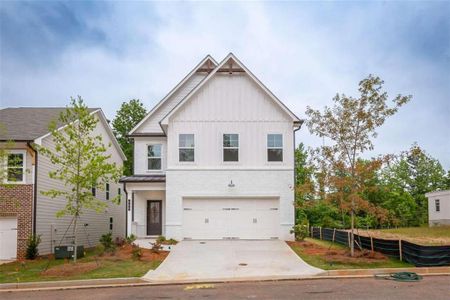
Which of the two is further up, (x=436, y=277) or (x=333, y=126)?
(x=333, y=126)

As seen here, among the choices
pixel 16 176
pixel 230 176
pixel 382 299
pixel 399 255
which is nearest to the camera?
pixel 382 299

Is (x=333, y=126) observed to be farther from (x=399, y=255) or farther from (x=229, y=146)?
(x=229, y=146)

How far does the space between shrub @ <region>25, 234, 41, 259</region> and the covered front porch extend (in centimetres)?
543

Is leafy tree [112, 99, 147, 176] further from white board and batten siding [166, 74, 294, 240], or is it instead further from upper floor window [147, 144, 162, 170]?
white board and batten siding [166, 74, 294, 240]

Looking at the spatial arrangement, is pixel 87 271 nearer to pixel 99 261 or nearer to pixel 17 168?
pixel 99 261

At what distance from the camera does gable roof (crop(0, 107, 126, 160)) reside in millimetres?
21453

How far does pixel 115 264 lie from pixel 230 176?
28.4ft

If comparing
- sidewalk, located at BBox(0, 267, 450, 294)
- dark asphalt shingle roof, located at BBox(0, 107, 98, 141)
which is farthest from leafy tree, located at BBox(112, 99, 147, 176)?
sidewalk, located at BBox(0, 267, 450, 294)

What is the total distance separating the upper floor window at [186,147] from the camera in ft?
80.9

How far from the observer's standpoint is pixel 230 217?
24.6 meters

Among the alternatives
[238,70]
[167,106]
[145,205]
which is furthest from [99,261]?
[167,106]

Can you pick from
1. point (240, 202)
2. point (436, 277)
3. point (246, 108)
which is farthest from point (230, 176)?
point (436, 277)

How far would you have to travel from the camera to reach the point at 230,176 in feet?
80.1

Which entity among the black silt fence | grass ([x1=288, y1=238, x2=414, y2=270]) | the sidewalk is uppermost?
the black silt fence
